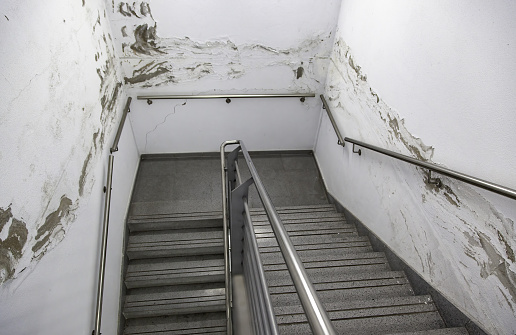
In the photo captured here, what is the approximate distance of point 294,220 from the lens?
3609 millimetres

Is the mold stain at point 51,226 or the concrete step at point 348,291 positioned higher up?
the mold stain at point 51,226

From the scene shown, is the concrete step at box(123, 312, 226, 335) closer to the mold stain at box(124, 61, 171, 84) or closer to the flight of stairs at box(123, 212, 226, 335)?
the flight of stairs at box(123, 212, 226, 335)

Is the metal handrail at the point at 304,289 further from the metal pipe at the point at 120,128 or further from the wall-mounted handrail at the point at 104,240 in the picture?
the metal pipe at the point at 120,128

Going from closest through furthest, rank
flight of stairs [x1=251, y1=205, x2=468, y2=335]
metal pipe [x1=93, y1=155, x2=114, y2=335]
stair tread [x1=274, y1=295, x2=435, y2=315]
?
flight of stairs [x1=251, y1=205, x2=468, y2=335], stair tread [x1=274, y1=295, x2=435, y2=315], metal pipe [x1=93, y1=155, x2=114, y2=335]

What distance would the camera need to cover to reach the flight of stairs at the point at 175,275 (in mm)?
3556

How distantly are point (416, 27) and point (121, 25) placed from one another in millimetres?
2995

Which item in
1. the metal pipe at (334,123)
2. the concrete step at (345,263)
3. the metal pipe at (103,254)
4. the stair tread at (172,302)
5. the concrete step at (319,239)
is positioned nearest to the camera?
the metal pipe at (103,254)

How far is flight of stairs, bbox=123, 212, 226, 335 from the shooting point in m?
3.56

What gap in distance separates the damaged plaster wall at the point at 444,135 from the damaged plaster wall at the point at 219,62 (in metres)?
0.80

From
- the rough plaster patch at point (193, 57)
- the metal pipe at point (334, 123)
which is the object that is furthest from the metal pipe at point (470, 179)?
the rough plaster patch at point (193, 57)

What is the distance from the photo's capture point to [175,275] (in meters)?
3.65

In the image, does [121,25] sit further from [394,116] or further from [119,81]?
[394,116]

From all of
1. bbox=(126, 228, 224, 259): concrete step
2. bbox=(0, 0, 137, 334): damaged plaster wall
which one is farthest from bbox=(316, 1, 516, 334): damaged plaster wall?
bbox=(0, 0, 137, 334): damaged plaster wall

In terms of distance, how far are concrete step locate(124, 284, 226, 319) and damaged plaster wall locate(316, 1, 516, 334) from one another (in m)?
1.89
